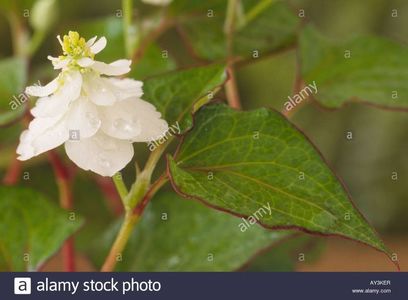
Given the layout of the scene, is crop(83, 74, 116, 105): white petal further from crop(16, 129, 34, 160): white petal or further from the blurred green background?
the blurred green background

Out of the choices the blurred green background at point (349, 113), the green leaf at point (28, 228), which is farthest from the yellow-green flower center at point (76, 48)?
the blurred green background at point (349, 113)

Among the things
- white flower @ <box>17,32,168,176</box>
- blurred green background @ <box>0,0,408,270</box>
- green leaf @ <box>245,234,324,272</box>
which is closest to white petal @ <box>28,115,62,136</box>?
white flower @ <box>17,32,168,176</box>

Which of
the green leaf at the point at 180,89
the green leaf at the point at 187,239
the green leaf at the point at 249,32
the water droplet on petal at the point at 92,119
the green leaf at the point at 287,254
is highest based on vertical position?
the green leaf at the point at 249,32

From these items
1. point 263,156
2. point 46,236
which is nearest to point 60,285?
point 46,236

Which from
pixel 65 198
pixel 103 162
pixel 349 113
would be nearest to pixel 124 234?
pixel 103 162

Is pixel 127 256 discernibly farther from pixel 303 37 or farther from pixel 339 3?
pixel 339 3

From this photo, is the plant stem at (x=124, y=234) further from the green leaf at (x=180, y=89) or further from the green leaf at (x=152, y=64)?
the green leaf at (x=152, y=64)

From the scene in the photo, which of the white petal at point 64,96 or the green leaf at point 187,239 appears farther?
the green leaf at point 187,239
